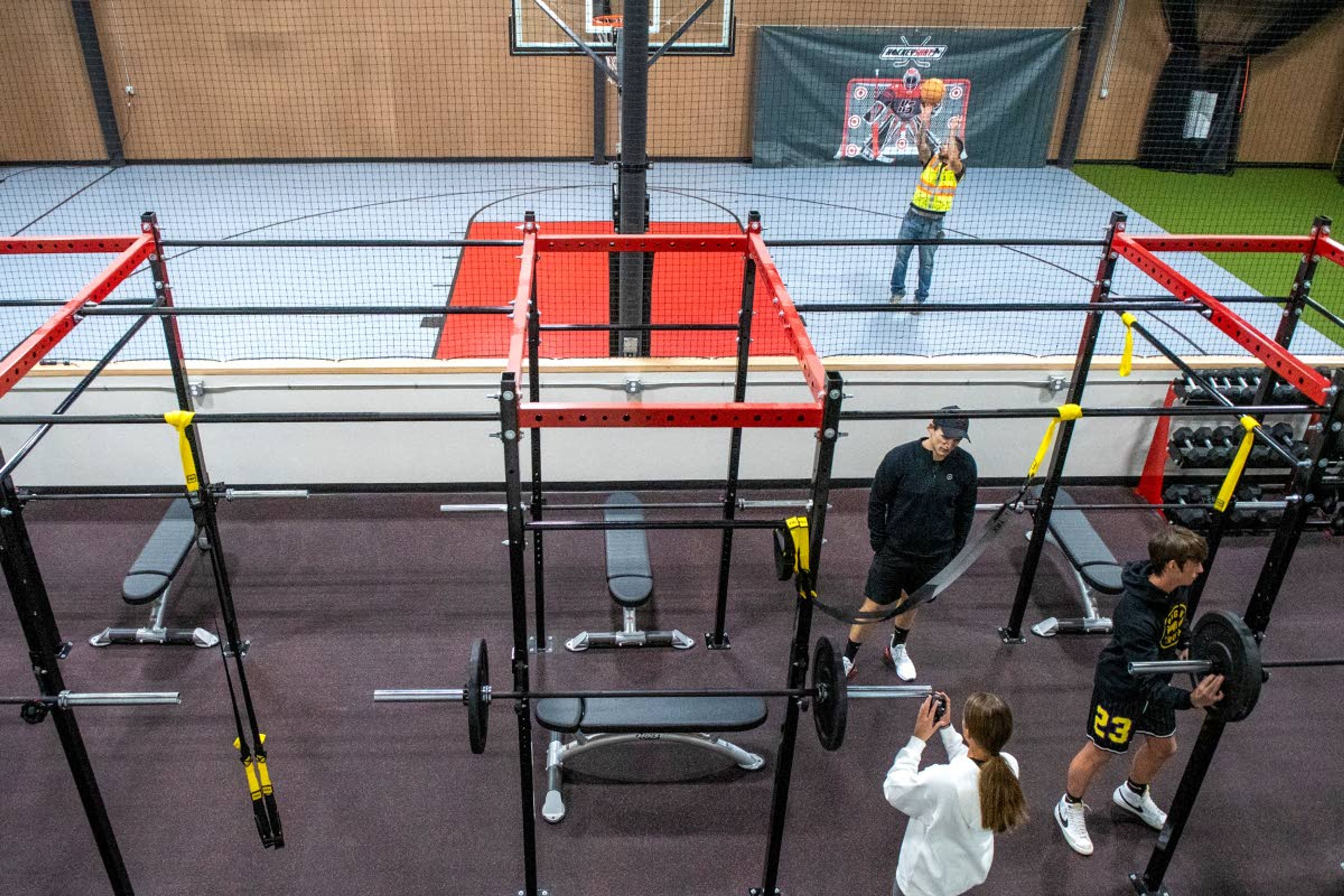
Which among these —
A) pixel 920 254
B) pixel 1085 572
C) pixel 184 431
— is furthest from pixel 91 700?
pixel 920 254

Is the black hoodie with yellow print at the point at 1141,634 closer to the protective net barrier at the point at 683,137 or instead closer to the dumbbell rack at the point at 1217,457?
the dumbbell rack at the point at 1217,457

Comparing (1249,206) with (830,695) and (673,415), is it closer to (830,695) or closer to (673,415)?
(830,695)

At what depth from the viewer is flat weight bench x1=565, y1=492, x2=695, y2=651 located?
4.29 metres

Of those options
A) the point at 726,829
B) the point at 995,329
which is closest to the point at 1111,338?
the point at 995,329

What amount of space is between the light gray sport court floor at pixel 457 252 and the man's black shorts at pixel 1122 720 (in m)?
2.89

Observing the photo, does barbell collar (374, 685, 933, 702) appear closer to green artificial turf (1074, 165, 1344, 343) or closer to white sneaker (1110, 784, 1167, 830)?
white sneaker (1110, 784, 1167, 830)

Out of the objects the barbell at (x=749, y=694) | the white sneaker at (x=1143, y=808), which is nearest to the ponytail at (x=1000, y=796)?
the barbell at (x=749, y=694)

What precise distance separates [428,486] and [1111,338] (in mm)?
4335

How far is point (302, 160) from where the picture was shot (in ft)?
31.1

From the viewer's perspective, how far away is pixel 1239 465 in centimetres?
337

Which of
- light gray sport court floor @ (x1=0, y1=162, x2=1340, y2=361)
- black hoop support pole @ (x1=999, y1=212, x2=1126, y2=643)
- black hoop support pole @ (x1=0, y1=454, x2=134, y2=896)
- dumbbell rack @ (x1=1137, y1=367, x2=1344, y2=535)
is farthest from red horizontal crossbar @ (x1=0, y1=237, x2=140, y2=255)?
dumbbell rack @ (x1=1137, y1=367, x2=1344, y2=535)

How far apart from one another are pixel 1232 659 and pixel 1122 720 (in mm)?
668

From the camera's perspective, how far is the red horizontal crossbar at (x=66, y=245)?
3.71 meters

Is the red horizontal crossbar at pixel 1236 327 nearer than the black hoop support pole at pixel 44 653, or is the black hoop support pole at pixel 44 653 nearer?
the black hoop support pole at pixel 44 653
